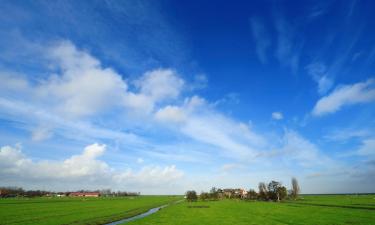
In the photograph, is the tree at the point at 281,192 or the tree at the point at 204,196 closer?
the tree at the point at 281,192

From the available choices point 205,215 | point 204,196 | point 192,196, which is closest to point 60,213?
point 205,215

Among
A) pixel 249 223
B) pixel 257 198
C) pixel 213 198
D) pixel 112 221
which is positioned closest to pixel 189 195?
pixel 213 198

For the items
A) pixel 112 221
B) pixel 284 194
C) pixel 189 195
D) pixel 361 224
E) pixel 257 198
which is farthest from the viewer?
pixel 257 198

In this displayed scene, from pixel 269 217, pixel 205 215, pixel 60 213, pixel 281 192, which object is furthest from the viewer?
pixel 281 192

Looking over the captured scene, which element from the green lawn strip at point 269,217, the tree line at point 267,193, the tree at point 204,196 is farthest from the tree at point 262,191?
the green lawn strip at point 269,217

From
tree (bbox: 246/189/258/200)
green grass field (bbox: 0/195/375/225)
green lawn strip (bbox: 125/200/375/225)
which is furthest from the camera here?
tree (bbox: 246/189/258/200)

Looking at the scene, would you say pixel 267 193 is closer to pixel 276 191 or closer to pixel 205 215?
pixel 276 191

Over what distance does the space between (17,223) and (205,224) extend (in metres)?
27.1

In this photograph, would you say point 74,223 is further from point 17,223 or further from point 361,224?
point 361,224

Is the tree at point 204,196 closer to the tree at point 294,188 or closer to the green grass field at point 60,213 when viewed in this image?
the tree at point 294,188

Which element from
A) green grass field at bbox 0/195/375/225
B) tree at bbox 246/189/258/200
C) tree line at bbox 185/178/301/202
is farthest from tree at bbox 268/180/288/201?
green grass field at bbox 0/195/375/225

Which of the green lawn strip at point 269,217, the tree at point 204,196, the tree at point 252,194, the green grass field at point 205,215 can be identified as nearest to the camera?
the green lawn strip at point 269,217

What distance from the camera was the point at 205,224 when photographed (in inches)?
1657

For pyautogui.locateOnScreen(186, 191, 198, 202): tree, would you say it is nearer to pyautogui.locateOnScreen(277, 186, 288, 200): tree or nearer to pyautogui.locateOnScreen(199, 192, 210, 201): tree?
pyautogui.locateOnScreen(199, 192, 210, 201): tree
